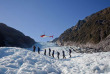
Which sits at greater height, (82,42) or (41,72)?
(82,42)

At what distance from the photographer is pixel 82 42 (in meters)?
84.6

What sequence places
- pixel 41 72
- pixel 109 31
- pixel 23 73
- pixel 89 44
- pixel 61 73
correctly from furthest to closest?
pixel 89 44 < pixel 109 31 < pixel 61 73 < pixel 41 72 < pixel 23 73

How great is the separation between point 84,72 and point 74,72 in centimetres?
96

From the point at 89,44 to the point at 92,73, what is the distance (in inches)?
2751

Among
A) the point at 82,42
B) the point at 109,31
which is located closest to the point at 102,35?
the point at 109,31

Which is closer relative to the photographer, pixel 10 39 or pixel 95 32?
→ pixel 10 39

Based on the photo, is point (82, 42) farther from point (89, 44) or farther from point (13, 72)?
point (13, 72)

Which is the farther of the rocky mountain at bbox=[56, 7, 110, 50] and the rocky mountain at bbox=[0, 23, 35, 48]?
the rocky mountain at bbox=[56, 7, 110, 50]

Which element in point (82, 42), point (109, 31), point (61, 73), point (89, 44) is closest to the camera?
point (61, 73)

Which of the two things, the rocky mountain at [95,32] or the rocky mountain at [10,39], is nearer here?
the rocky mountain at [10,39]

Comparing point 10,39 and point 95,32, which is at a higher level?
point 95,32

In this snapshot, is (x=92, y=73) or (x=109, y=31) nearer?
(x=92, y=73)

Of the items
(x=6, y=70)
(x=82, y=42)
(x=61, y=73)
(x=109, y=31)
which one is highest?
(x=109, y=31)

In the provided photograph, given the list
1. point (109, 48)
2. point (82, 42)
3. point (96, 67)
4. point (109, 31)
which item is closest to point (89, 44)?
point (82, 42)
